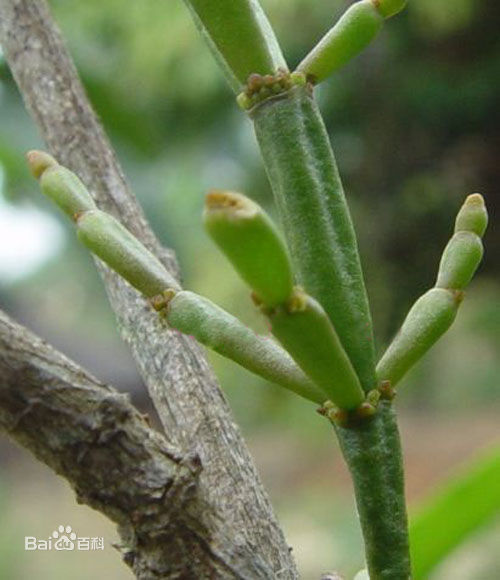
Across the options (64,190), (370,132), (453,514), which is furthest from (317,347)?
(370,132)

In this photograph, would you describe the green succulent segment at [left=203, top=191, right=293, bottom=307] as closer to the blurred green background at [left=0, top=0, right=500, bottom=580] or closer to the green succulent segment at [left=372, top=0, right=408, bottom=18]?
the green succulent segment at [left=372, top=0, right=408, bottom=18]

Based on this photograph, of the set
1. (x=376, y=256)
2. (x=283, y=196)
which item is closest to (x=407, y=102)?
(x=376, y=256)

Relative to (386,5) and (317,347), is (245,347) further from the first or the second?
(386,5)

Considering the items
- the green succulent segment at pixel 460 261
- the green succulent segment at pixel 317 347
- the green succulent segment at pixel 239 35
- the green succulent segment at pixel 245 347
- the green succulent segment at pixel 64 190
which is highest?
the green succulent segment at pixel 239 35

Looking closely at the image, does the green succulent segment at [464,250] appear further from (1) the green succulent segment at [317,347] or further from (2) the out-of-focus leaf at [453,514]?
(2) the out-of-focus leaf at [453,514]

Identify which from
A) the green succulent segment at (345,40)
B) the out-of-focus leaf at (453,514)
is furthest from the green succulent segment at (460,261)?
the out-of-focus leaf at (453,514)
